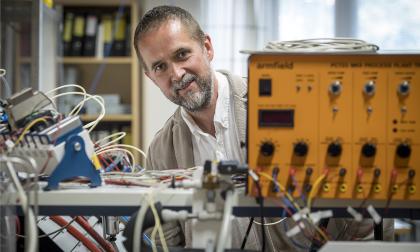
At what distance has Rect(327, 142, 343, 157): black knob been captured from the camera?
3.25 feet

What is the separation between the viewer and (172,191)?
1043 mm

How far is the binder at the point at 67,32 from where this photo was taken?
365cm

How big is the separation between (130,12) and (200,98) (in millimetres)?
1950

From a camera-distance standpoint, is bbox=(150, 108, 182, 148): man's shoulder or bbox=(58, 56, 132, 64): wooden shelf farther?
bbox=(58, 56, 132, 64): wooden shelf

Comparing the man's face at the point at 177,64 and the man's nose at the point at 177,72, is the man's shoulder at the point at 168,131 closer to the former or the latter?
the man's face at the point at 177,64

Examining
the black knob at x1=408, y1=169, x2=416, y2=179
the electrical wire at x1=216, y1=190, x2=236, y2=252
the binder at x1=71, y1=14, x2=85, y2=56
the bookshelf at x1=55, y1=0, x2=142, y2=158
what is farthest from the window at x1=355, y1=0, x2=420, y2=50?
the electrical wire at x1=216, y1=190, x2=236, y2=252

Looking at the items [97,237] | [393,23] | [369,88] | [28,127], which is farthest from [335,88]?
[393,23]

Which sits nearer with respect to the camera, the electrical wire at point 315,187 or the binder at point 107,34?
the electrical wire at point 315,187

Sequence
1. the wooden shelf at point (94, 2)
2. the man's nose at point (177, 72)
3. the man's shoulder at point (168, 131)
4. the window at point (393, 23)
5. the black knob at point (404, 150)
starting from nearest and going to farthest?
the black knob at point (404, 150) → the man's nose at point (177, 72) → the man's shoulder at point (168, 131) → the window at point (393, 23) → the wooden shelf at point (94, 2)

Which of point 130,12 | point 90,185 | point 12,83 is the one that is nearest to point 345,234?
point 90,185

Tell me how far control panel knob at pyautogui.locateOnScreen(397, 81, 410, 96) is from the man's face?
104 cm

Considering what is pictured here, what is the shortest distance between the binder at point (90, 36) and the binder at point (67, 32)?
0.12 meters

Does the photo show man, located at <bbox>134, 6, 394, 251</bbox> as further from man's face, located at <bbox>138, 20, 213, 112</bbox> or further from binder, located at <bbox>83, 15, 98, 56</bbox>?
binder, located at <bbox>83, 15, 98, 56</bbox>

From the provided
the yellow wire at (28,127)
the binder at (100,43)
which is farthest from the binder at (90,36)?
the yellow wire at (28,127)
